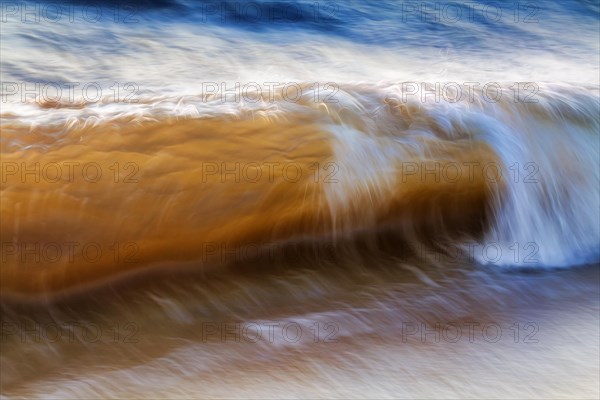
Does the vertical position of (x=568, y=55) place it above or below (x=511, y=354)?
above

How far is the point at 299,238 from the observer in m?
1.74

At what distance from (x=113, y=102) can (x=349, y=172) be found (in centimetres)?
61

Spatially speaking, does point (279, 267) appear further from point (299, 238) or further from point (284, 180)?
point (284, 180)

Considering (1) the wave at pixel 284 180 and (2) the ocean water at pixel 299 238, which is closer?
(2) the ocean water at pixel 299 238

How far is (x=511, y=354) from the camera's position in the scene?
1442mm

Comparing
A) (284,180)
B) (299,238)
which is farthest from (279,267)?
(284,180)

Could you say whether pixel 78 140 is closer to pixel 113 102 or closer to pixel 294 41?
pixel 113 102

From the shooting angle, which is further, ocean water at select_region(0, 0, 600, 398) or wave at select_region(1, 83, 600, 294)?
wave at select_region(1, 83, 600, 294)

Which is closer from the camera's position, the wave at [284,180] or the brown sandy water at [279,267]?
the brown sandy water at [279,267]

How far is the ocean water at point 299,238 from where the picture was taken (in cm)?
138

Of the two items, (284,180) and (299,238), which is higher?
(284,180)

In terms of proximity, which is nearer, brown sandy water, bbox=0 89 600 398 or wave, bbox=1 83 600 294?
brown sandy water, bbox=0 89 600 398

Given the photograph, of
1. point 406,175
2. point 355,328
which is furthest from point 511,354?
point 406,175

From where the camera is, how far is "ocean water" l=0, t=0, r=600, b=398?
1381 mm
